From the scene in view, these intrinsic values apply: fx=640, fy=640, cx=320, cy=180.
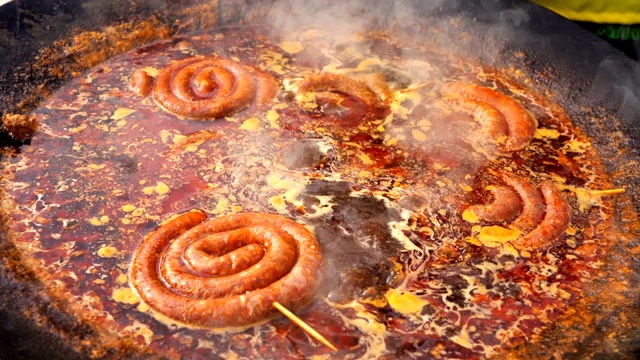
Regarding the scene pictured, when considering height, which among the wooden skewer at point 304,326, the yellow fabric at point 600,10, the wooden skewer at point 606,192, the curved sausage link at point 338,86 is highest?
the yellow fabric at point 600,10

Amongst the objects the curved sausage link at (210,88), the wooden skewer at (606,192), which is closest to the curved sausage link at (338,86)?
the curved sausage link at (210,88)

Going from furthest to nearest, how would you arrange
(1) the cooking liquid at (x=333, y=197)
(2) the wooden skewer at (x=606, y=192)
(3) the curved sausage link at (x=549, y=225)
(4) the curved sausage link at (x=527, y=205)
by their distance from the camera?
1. (2) the wooden skewer at (x=606, y=192)
2. (4) the curved sausage link at (x=527, y=205)
3. (3) the curved sausage link at (x=549, y=225)
4. (1) the cooking liquid at (x=333, y=197)

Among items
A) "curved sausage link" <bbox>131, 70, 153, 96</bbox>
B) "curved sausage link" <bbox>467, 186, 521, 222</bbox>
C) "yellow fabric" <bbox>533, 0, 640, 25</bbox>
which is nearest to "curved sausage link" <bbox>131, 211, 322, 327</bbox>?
"curved sausage link" <bbox>467, 186, 521, 222</bbox>

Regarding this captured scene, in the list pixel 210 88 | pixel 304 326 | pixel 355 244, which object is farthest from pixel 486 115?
pixel 304 326

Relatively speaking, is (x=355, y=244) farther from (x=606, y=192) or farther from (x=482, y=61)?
(x=482, y=61)

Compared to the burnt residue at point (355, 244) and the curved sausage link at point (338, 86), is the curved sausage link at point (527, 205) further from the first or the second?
the curved sausage link at point (338, 86)
